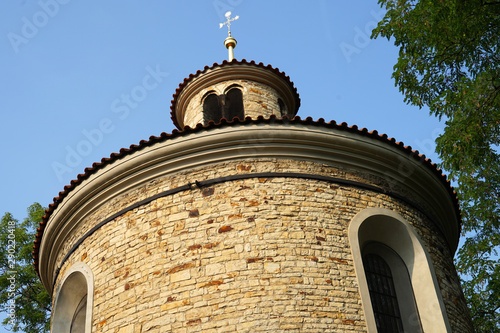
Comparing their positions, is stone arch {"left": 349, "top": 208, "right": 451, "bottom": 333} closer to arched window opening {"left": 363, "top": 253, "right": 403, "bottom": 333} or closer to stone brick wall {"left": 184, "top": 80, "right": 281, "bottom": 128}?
arched window opening {"left": 363, "top": 253, "right": 403, "bottom": 333}

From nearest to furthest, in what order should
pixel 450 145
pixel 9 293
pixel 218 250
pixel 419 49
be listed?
pixel 218 250
pixel 450 145
pixel 419 49
pixel 9 293

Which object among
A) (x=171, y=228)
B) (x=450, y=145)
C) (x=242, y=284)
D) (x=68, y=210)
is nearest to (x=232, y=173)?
(x=171, y=228)

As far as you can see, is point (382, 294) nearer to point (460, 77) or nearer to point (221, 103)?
point (460, 77)

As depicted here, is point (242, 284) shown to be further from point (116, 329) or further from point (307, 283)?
point (116, 329)

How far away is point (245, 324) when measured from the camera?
318 inches

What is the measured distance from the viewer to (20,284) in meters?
17.3

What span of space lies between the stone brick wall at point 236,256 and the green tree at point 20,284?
7898mm

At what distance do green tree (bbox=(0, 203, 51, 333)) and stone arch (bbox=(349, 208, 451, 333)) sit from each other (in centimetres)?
1094

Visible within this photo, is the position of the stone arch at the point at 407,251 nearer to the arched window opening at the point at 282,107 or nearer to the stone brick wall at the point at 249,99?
the stone brick wall at the point at 249,99

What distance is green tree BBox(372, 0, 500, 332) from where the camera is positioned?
980 cm

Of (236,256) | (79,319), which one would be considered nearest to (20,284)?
(79,319)

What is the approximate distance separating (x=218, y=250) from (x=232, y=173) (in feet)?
4.57

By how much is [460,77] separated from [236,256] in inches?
221

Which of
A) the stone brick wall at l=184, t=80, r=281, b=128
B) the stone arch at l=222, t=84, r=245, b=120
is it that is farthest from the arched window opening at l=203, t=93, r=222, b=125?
the stone arch at l=222, t=84, r=245, b=120
